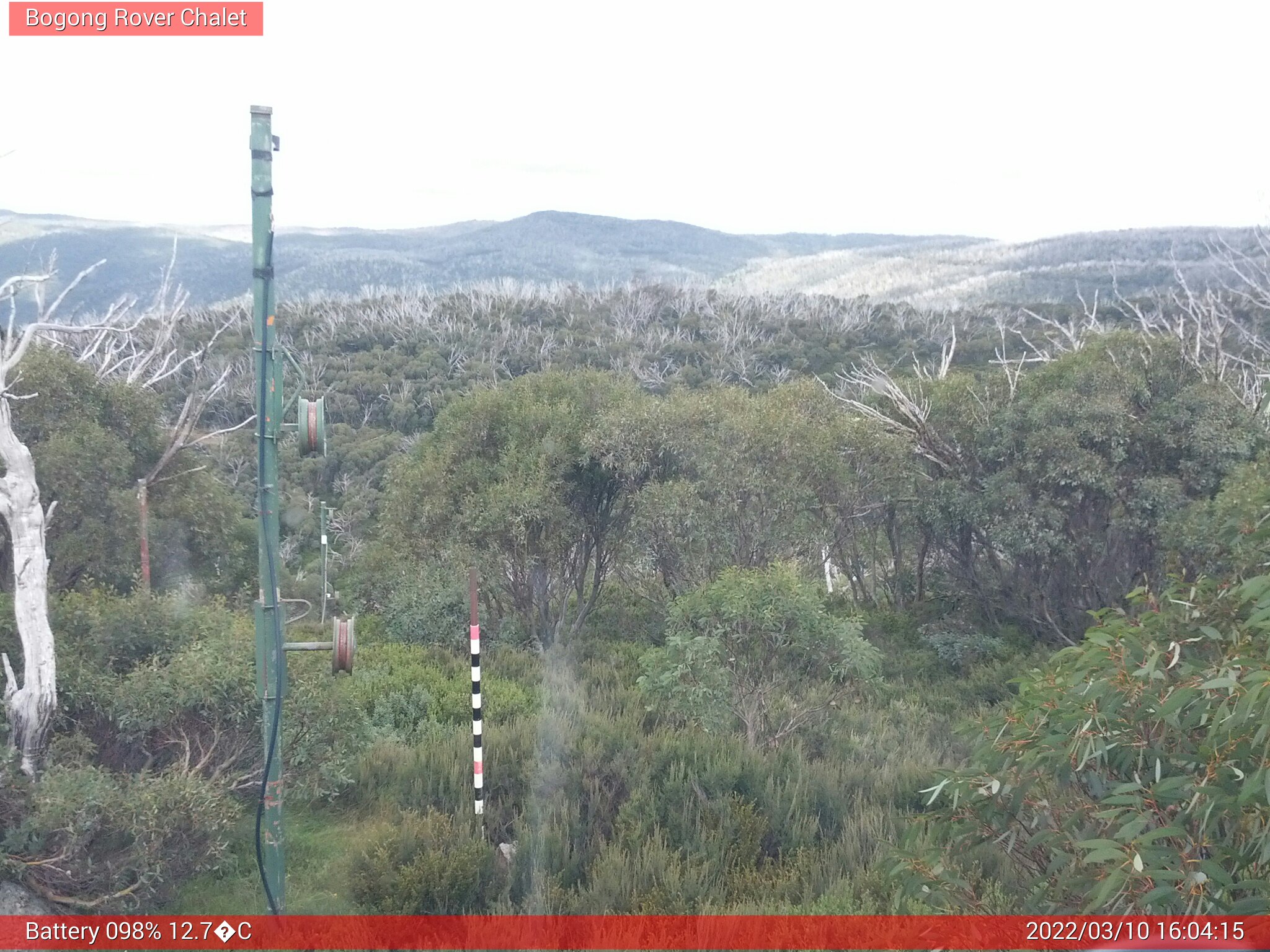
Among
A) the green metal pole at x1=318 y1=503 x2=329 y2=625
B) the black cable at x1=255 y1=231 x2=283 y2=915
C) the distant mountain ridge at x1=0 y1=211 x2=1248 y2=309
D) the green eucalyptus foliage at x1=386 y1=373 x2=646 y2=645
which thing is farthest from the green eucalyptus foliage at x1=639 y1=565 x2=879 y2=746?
the distant mountain ridge at x1=0 y1=211 x2=1248 y2=309

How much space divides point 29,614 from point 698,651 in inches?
200

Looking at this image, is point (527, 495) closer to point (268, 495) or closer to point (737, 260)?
point (268, 495)

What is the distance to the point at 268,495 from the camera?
17.0 ft

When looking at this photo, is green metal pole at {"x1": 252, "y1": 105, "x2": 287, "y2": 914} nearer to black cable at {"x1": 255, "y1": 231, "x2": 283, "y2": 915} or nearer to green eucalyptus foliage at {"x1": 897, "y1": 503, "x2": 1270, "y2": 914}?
black cable at {"x1": 255, "y1": 231, "x2": 283, "y2": 915}

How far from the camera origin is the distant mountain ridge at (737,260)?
56312mm

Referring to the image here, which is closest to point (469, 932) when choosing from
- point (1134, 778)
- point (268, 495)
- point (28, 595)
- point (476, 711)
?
point (476, 711)

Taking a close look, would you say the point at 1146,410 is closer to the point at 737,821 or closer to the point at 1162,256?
the point at 737,821

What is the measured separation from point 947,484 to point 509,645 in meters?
6.84

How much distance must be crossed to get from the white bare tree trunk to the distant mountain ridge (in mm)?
29664

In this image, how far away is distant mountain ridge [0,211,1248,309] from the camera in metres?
56.3

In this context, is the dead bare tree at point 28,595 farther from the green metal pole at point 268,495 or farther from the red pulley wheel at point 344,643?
the red pulley wheel at point 344,643

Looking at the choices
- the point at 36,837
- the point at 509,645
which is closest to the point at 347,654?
the point at 36,837

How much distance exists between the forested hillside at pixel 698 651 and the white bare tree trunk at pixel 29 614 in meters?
0.21
